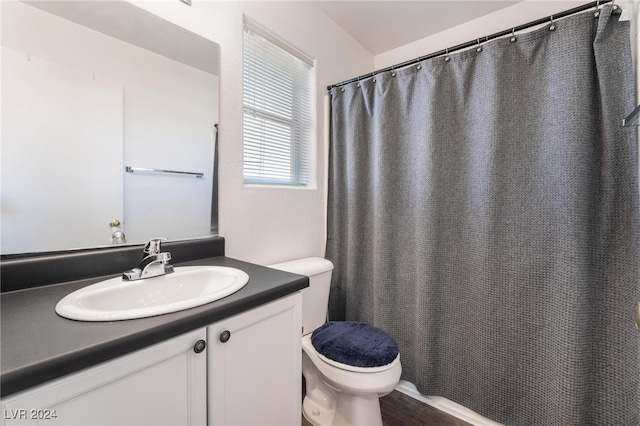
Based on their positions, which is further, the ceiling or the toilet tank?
the ceiling

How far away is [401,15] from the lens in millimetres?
1811

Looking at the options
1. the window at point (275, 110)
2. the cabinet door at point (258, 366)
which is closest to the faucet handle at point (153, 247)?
the cabinet door at point (258, 366)

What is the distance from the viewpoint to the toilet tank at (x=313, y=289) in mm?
1506

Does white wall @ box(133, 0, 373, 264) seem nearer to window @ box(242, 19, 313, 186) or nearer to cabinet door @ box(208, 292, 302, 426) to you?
window @ box(242, 19, 313, 186)

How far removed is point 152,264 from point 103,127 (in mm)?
536

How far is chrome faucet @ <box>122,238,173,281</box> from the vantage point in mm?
961

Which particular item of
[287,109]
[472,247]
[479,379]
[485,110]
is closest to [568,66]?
[485,110]

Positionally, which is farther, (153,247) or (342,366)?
(342,366)

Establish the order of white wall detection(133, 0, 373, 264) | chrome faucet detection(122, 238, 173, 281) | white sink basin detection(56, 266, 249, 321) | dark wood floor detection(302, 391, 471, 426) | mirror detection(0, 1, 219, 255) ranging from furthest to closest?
dark wood floor detection(302, 391, 471, 426)
white wall detection(133, 0, 373, 264)
chrome faucet detection(122, 238, 173, 281)
mirror detection(0, 1, 219, 255)
white sink basin detection(56, 266, 249, 321)

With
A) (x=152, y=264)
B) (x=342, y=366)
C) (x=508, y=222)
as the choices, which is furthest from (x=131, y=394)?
(x=508, y=222)

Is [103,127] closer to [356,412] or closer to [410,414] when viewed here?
[356,412]

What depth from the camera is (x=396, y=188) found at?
1.67 meters

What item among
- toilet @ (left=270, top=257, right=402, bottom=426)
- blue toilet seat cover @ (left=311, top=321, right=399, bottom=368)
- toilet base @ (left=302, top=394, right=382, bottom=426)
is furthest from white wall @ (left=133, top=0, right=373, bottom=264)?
toilet base @ (left=302, top=394, right=382, bottom=426)

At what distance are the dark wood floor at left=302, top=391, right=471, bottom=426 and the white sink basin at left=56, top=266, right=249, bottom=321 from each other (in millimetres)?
947
